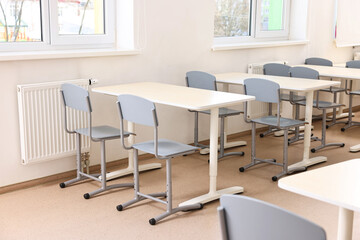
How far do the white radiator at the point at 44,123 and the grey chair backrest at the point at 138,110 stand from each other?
806 mm

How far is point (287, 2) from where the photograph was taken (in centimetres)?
665

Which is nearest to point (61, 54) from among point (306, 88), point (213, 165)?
point (213, 165)

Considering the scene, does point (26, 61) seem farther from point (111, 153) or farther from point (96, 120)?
point (111, 153)

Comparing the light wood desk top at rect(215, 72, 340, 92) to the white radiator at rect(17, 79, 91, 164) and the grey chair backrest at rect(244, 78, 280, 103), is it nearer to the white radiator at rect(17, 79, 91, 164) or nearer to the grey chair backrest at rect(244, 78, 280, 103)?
the grey chair backrest at rect(244, 78, 280, 103)

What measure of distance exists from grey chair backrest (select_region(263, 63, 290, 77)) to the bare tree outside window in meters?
0.61

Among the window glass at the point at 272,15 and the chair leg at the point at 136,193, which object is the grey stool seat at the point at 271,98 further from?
the window glass at the point at 272,15

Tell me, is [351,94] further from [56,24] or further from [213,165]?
[56,24]

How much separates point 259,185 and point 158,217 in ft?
3.72

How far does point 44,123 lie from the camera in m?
4.10

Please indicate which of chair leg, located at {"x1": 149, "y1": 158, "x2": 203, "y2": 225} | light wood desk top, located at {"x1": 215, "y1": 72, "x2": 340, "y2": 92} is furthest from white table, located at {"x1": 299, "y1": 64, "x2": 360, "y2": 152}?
chair leg, located at {"x1": 149, "y1": 158, "x2": 203, "y2": 225}

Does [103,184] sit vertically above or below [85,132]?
below

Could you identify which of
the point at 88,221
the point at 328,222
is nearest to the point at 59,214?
the point at 88,221

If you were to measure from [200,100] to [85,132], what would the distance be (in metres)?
1.00

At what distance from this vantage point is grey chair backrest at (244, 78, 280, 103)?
168 inches
